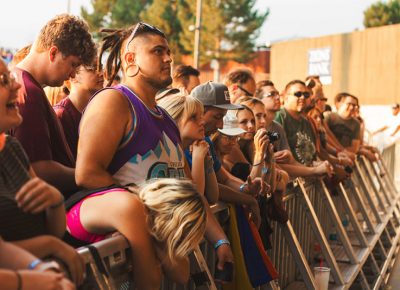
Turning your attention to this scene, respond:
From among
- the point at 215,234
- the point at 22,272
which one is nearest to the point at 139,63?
the point at 215,234

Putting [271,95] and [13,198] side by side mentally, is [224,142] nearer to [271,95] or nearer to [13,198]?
[271,95]

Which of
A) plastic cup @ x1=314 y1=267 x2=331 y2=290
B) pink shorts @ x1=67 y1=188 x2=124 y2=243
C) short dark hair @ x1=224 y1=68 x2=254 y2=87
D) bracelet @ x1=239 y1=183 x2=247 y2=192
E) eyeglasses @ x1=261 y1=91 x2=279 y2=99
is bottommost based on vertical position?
plastic cup @ x1=314 y1=267 x2=331 y2=290

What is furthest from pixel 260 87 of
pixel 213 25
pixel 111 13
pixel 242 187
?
pixel 111 13

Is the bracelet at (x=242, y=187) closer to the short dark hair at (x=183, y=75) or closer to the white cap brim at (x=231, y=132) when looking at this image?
the white cap brim at (x=231, y=132)

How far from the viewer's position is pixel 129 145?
3039 millimetres

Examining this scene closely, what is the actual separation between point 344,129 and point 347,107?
1.13 feet

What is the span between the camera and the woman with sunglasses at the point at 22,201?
80.9 inches

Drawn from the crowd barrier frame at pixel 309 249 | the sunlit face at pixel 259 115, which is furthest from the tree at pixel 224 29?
the sunlit face at pixel 259 115

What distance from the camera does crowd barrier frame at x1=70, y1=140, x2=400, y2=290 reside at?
2.45m

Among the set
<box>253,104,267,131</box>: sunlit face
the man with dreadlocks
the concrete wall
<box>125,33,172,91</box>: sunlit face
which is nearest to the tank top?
the man with dreadlocks

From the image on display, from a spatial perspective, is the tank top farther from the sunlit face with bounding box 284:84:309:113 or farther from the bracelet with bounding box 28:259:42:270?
the sunlit face with bounding box 284:84:309:113

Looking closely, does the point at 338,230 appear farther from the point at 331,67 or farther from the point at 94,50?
the point at 331,67

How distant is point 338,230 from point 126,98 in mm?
4271

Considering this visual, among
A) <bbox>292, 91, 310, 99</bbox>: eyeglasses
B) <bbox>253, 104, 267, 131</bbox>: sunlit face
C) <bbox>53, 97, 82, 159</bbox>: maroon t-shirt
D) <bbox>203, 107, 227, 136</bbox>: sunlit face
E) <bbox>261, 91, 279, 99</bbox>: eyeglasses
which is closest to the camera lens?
<bbox>53, 97, 82, 159</bbox>: maroon t-shirt
